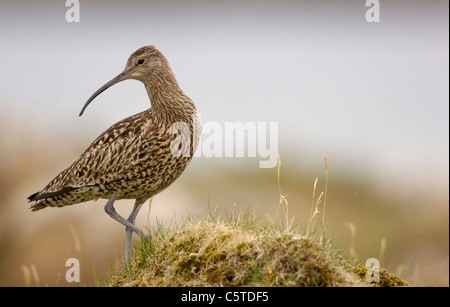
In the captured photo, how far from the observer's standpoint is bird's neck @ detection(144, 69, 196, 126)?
8367mm

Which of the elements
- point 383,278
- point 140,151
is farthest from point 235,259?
point 140,151

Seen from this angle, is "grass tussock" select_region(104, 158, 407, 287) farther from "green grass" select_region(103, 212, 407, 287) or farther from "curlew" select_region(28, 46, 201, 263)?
"curlew" select_region(28, 46, 201, 263)

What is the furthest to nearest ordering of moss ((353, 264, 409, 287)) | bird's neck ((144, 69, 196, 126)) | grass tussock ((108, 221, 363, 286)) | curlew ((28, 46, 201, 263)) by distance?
bird's neck ((144, 69, 196, 126)) → curlew ((28, 46, 201, 263)) → moss ((353, 264, 409, 287)) → grass tussock ((108, 221, 363, 286))

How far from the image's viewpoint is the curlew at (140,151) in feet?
26.4

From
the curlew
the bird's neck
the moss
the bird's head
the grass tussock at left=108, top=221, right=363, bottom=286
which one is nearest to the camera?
the grass tussock at left=108, top=221, right=363, bottom=286

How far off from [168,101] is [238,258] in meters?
3.36

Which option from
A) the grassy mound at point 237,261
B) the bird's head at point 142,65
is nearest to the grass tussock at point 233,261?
the grassy mound at point 237,261

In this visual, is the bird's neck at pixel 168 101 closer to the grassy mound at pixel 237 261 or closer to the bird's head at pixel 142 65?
the bird's head at pixel 142 65

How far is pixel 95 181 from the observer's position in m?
8.38

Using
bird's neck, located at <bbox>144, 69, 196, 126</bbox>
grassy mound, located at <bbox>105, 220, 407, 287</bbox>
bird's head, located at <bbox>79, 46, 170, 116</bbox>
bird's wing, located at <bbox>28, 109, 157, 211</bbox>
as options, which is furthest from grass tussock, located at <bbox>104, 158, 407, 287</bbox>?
bird's head, located at <bbox>79, 46, 170, 116</bbox>

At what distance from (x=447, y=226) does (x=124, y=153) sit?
1435 cm

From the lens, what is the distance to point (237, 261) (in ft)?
19.2
